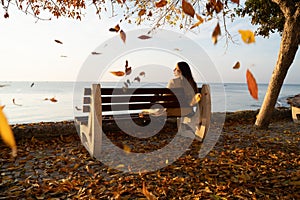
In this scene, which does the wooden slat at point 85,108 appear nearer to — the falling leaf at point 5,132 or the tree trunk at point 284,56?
the falling leaf at point 5,132

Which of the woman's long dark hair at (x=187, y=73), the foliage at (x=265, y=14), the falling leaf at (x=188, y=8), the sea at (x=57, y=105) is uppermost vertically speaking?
the foliage at (x=265, y=14)

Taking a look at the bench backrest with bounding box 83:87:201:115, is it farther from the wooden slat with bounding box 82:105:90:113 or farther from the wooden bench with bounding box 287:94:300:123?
the wooden bench with bounding box 287:94:300:123

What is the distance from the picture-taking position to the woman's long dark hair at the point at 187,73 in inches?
191

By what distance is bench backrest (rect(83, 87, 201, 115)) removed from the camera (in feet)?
13.4

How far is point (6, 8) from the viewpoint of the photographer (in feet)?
13.2

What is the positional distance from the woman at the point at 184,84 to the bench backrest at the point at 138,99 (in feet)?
0.33

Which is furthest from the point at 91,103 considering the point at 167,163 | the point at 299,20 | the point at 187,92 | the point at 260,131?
the point at 299,20

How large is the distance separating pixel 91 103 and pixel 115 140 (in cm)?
147

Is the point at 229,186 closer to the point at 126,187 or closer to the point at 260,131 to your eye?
the point at 126,187

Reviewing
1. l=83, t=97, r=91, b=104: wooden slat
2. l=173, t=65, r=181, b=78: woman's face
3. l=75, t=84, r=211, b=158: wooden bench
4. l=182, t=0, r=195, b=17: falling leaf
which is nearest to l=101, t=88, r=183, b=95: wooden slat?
l=75, t=84, r=211, b=158: wooden bench

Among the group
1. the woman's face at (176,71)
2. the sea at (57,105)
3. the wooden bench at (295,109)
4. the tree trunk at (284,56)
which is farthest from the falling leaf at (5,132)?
the wooden bench at (295,109)

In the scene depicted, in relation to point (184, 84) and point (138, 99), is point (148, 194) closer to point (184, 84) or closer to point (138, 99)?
point (138, 99)

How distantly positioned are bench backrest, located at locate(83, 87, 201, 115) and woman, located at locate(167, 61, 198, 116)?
0.10 metres

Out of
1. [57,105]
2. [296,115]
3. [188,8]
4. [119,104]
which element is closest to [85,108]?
[119,104]
